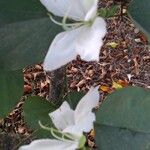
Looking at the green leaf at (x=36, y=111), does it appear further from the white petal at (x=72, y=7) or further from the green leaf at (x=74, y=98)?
the white petal at (x=72, y=7)

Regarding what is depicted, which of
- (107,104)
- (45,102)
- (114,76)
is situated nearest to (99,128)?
(107,104)

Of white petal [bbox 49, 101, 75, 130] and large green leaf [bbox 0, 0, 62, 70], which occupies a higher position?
large green leaf [bbox 0, 0, 62, 70]

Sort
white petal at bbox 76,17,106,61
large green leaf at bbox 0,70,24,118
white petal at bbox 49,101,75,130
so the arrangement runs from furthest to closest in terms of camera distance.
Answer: large green leaf at bbox 0,70,24,118, white petal at bbox 49,101,75,130, white petal at bbox 76,17,106,61

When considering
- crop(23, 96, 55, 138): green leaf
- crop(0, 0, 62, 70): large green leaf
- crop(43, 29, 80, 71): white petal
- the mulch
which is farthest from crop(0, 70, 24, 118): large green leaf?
the mulch

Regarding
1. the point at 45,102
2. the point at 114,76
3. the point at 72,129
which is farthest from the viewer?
the point at 114,76

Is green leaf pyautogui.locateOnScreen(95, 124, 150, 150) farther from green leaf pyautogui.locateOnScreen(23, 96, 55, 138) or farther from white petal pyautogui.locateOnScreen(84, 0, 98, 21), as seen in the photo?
green leaf pyautogui.locateOnScreen(23, 96, 55, 138)

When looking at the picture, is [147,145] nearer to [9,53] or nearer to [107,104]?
[107,104]

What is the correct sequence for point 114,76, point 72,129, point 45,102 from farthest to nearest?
point 114,76
point 45,102
point 72,129
